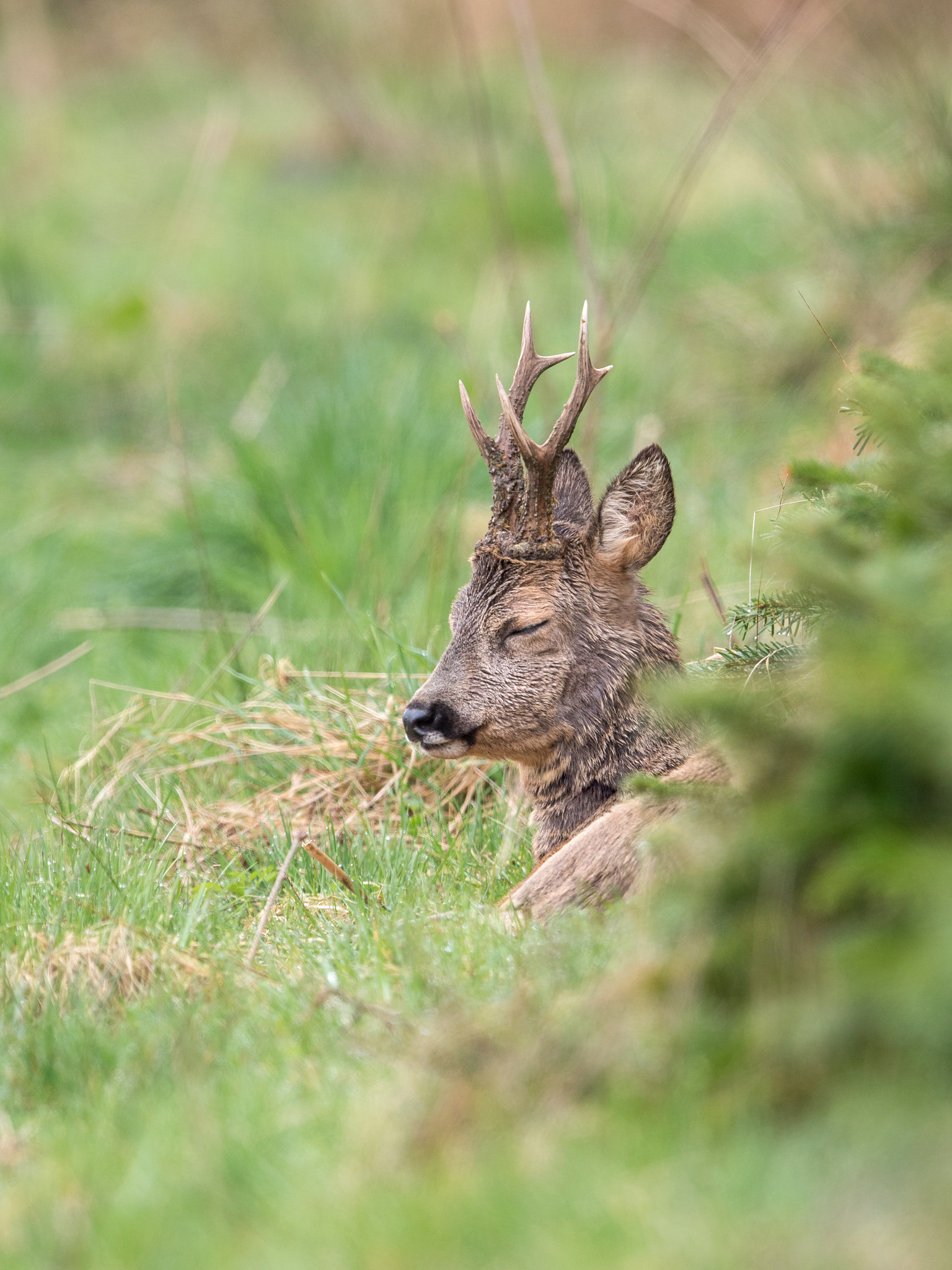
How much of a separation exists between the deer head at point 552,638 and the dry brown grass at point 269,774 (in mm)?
533

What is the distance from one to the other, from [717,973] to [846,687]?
0.55 metres

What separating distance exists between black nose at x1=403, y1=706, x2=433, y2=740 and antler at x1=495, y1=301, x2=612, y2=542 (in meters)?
0.60

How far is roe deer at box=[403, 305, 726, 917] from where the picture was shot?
4246 mm

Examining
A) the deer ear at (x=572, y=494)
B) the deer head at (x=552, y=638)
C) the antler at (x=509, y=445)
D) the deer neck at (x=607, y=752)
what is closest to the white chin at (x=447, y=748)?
the deer head at (x=552, y=638)

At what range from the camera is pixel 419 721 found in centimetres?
425

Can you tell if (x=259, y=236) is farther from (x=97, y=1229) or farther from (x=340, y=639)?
(x=97, y=1229)

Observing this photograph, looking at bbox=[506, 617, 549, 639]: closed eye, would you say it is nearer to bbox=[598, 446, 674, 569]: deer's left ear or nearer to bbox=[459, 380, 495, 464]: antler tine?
bbox=[598, 446, 674, 569]: deer's left ear

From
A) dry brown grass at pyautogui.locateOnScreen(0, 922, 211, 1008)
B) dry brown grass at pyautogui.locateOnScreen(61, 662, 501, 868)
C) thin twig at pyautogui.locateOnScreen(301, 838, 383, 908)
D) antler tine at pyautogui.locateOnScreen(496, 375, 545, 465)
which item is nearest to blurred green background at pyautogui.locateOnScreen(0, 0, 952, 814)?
dry brown grass at pyautogui.locateOnScreen(61, 662, 501, 868)

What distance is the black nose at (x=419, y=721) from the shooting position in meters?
4.24

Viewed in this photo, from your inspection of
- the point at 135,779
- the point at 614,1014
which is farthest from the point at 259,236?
the point at 614,1014

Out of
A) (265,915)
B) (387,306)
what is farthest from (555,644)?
(387,306)

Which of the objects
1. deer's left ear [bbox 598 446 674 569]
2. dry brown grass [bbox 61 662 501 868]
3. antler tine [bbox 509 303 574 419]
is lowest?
dry brown grass [bbox 61 662 501 868]

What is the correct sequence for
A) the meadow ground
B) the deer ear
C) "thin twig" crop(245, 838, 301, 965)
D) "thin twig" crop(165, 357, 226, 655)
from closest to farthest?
the meadow ground < "thin twig" crop(245, 838, 301, 965) < the deer ear < "thin twig" crop(165, 357, 226, 655)

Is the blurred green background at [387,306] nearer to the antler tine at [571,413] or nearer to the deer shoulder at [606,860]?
the deer shoulder at [606,860]
